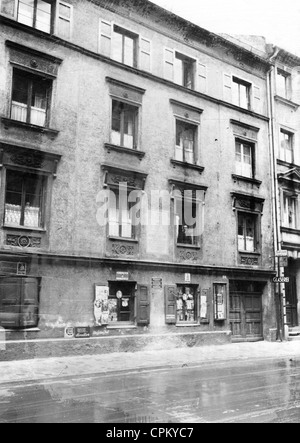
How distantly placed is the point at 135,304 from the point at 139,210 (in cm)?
319

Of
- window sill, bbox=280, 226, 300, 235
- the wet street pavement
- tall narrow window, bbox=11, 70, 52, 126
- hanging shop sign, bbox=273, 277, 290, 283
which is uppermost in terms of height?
tall narrow window, bbox=11, 70, 52, 126

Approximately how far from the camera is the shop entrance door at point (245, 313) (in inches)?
703

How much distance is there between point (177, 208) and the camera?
16297 mm

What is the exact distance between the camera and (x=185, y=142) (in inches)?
682

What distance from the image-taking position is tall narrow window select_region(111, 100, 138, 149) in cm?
1535

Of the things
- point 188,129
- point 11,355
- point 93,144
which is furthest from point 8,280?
point 188,129

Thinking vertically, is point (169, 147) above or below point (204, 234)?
above

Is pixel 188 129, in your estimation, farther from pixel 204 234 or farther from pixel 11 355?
→ pixel 11 355

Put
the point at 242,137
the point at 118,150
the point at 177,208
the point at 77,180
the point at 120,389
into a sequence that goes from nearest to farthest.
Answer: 1. the point at 120,389
2. the point at 77,180
3. the point at 118,150
4. the point at 177,208
5. the point at 242,137

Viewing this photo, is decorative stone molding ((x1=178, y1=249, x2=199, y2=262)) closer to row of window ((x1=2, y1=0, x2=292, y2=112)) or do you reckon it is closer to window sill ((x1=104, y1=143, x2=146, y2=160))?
window sill ((x1=104, y1=143, x2=146, y2=160))

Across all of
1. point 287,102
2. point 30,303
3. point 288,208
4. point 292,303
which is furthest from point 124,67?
point 292,303

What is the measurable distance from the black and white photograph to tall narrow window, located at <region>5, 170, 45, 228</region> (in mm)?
43

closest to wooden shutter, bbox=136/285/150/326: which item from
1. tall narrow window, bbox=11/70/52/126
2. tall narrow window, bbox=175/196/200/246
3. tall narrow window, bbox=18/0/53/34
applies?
tall narrow window, bbox=175/196/200/246

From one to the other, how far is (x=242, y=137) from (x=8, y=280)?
38.5ft
